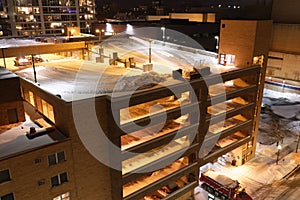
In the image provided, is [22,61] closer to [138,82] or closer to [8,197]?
[138,82]

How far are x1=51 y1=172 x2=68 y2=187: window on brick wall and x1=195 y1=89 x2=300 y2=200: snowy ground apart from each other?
17943 millimetres

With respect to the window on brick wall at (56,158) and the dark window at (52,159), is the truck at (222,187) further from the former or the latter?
the dark window at (52,159)

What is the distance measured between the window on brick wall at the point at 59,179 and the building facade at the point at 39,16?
305ft

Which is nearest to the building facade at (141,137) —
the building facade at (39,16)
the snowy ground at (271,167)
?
the snowy ground at (271,167)

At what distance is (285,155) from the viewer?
42.4 meters

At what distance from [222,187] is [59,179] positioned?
1820cm

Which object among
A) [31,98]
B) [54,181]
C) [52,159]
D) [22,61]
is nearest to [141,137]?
[54,181]

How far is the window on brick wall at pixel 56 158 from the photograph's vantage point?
21.0 meters

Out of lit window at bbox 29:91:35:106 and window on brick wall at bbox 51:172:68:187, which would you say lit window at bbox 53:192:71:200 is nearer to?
window on brick wall at bbox 51:172:68:187

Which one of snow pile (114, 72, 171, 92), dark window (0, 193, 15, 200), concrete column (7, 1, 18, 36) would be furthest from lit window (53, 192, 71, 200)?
concrete column (7, 1, 18, 36)

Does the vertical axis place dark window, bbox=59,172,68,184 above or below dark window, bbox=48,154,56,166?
below

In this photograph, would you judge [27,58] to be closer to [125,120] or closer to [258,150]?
[125,120]

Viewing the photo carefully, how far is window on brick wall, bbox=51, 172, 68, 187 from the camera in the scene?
856 inches

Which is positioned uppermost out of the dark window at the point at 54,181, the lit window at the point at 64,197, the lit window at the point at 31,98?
the lit window at the point at 31,98
